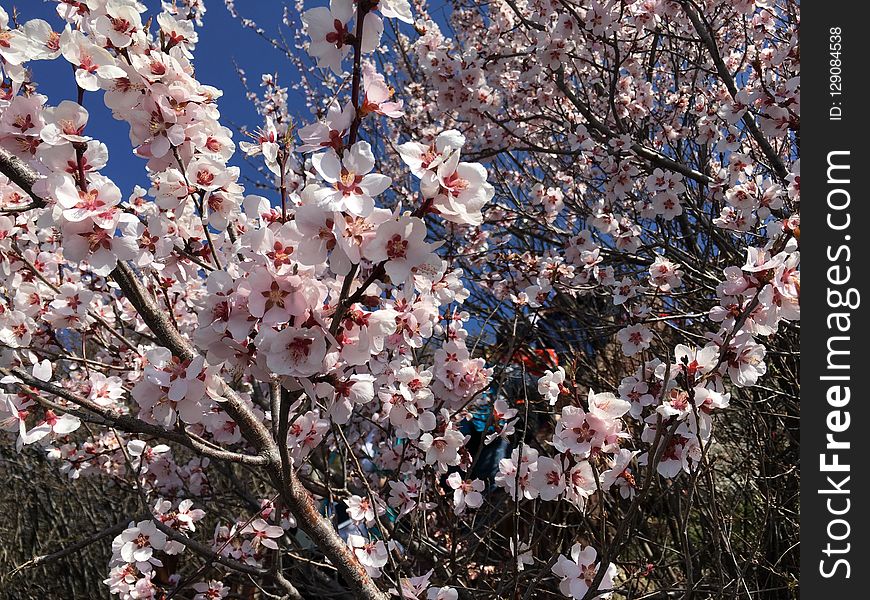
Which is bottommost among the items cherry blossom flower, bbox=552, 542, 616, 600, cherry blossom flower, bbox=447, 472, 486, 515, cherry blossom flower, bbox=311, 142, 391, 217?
cherry blossom flower, bbox=552, 542, 616, 600

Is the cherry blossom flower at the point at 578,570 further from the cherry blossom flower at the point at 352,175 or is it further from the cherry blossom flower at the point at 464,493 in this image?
the cherry blossom flower at the point at 352,175

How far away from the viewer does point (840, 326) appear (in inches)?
86.0

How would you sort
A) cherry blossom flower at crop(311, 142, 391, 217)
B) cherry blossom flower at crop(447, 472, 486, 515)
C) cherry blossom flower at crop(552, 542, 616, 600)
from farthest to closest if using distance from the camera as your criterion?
cherry blossom flower at crop(447, 472, 486, 515) → cherry blossom flower at crop(552, 542, 616, 600) → cherry blossom flower at crop(311, 142, 391, 217)

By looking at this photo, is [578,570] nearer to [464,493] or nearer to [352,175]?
[464,493]

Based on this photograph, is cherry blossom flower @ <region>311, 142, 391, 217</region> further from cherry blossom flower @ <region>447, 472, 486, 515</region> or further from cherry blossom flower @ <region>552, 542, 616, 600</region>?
cherry blossom flower @ <region>447, 472, 486, 515</region>

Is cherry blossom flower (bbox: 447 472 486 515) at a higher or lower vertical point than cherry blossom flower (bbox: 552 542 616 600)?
higher

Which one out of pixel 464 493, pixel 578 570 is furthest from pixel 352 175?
pixel 464 493

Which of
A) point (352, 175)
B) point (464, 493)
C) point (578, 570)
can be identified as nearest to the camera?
point (352, 175)

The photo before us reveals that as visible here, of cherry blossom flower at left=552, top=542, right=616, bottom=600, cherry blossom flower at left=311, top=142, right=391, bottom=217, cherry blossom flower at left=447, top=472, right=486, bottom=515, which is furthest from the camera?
cherry blossom flower at left=447, top=472, right=486, bottom=515

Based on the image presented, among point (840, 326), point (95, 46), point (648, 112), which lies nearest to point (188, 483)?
point (95, 46)

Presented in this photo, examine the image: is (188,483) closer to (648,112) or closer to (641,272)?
(641,272)

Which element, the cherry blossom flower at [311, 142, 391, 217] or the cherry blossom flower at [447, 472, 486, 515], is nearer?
the cherry blossom flower at [311, 142, 391, 217]

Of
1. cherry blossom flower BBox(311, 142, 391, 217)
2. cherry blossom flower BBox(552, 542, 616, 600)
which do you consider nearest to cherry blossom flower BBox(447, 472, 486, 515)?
cherry blossom flower BBox(552, 542, 616, 600)

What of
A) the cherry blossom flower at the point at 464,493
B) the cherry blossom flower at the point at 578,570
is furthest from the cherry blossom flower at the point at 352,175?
the cherry blossom flower at the point at 464,493
